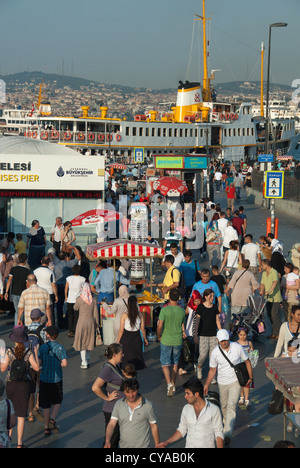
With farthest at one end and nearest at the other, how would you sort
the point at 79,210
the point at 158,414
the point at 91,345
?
the point at 79,210
the point at 91,345
the point at 158,414

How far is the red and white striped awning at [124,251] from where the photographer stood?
43.9 feet

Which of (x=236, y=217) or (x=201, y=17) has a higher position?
(x=201, y=17)

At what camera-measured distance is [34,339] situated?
938 centimetres

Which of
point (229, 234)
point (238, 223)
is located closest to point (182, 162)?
point (238, 223)

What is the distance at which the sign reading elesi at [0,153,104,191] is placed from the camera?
2192 centimetres

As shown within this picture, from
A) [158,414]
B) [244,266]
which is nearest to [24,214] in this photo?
[244,266]

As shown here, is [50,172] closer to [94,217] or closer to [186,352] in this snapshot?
[94,217]

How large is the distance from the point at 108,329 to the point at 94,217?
7.55 m

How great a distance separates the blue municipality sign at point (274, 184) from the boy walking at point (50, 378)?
10.6 meters

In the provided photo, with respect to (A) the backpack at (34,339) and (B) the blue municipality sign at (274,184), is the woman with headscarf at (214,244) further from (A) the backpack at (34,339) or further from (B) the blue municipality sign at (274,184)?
(A) the backpack at (34,339)

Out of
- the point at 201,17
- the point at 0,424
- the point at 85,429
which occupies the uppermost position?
the point at 201,17
